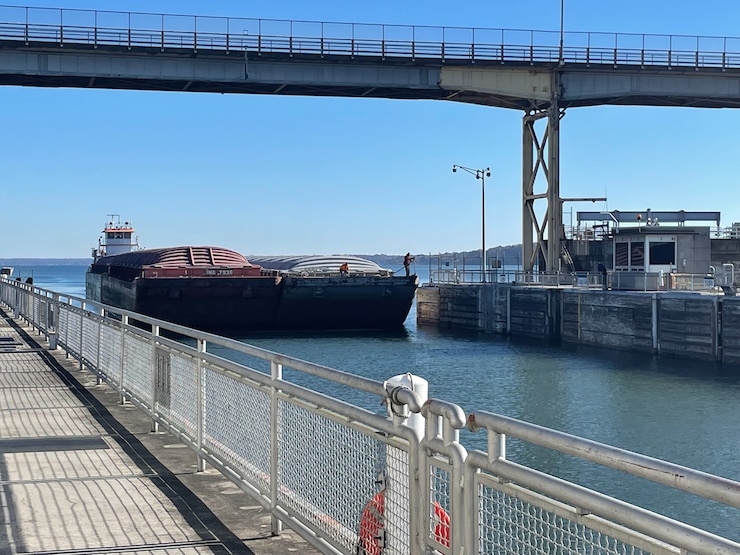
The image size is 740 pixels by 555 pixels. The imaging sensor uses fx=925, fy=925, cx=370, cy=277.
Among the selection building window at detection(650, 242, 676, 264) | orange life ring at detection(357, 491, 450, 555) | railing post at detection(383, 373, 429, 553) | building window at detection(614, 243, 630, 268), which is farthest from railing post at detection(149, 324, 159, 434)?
building window at detection(614, 243, 630, 268)

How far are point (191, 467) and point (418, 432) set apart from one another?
15.8 feet

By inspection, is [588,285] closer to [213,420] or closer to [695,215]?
[695,215]

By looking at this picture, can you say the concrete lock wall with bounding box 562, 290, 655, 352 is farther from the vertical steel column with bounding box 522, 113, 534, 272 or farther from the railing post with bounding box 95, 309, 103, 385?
the railing post with bounding box 95, 309, 103, 385

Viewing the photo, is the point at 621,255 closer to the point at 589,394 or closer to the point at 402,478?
the point at 589,394

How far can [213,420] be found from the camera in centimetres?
852

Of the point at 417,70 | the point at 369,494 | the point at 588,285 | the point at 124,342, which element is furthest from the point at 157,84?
the point at 369,494

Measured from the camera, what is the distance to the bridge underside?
4384 centimetres

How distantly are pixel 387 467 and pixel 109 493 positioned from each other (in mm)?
3659

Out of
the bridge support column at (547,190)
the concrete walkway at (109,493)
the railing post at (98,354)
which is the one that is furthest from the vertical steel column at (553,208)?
the concrete walkway at (109,493)

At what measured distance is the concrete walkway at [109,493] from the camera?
6.52m

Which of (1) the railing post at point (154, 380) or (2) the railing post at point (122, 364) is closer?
(1) the railing post at point (154, 380)

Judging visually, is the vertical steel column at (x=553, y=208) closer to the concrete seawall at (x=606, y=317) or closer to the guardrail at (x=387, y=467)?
the concrete seawall at (x=606, y=317)

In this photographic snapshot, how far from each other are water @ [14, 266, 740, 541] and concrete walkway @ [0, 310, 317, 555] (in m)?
8.73

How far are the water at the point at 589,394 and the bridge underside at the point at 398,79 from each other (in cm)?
1209
